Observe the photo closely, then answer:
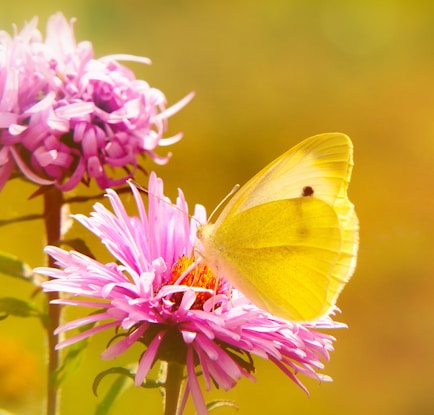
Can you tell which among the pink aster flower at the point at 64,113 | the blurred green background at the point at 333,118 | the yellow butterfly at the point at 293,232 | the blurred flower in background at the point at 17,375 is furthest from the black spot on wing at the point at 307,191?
the blurred green background at the point at 333,118

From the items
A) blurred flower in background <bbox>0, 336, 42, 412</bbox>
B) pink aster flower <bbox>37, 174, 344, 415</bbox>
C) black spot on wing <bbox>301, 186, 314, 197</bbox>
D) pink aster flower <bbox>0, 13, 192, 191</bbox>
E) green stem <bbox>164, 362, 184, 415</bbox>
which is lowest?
blurred flower in background <bbox>0, 336, 42, 412</bbox>

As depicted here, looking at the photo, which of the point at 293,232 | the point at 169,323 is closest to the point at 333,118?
the point at 293,232

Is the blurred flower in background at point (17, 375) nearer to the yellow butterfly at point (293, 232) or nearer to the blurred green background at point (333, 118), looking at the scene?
the blurred green background at point (333, 118)

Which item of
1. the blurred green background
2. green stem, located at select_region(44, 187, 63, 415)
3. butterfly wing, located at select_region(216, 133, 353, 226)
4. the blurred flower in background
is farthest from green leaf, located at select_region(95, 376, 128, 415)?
the blurred green background

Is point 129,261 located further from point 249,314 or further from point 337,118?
point 337,118

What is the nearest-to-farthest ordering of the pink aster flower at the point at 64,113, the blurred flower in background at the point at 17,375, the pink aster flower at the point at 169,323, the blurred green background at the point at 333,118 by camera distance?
the pink aster flower at the point at 169,323 < the pink aster flower at the point at 64,113 < the blurred flower in background at the point at 17,375 < the blurred green background at the point at 333,118

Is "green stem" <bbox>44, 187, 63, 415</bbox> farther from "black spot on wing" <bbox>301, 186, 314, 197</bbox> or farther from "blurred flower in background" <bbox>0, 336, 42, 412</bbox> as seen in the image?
"blurred flower in background" <bbox>0, 336, 42, 412</bbox>

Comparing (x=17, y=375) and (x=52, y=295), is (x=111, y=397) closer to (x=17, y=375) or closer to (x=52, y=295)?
(x=52, y=295)
